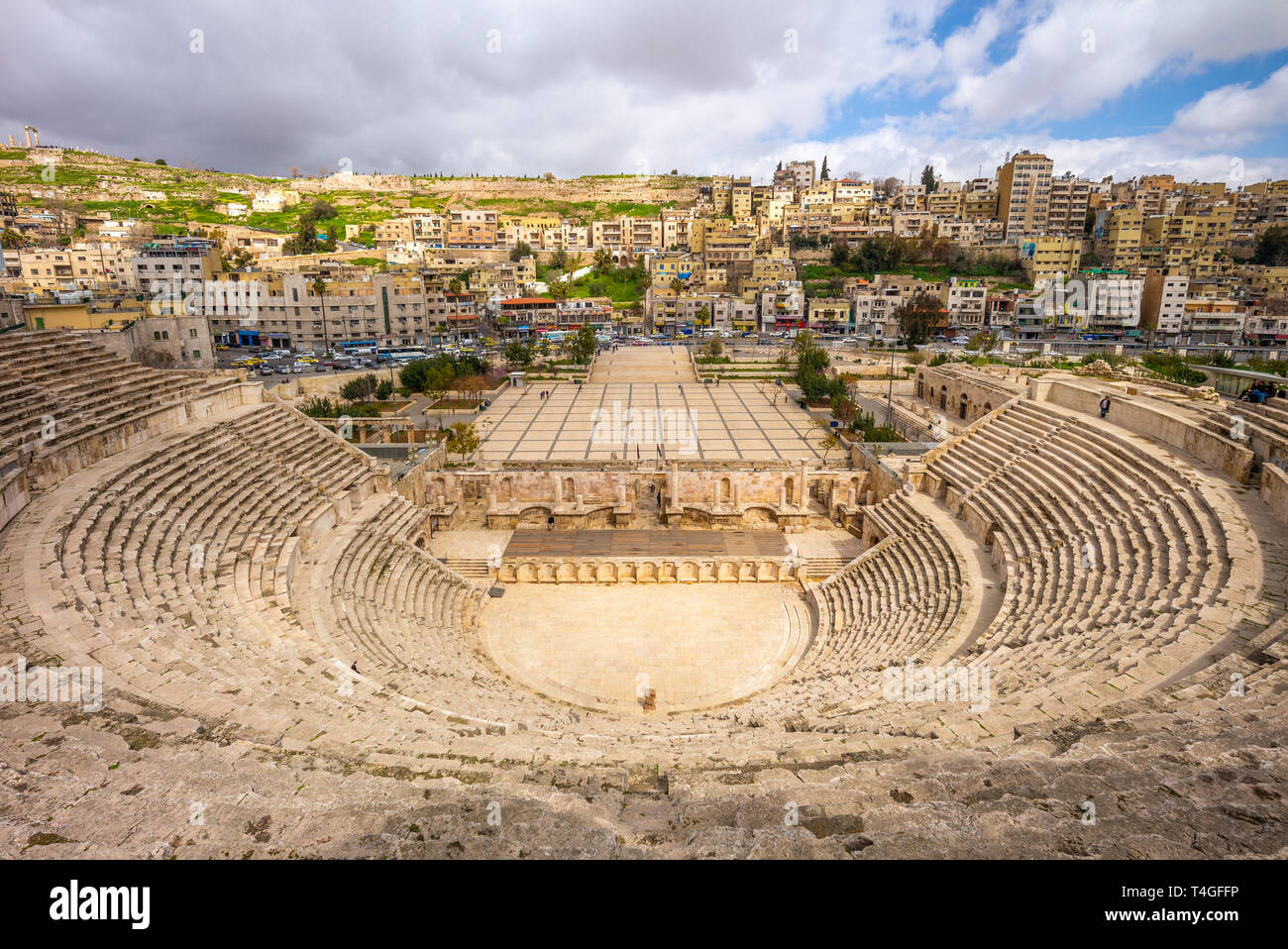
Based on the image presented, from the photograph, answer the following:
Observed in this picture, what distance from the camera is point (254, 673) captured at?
33.3 feet

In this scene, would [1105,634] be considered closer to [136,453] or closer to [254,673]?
[254,673]

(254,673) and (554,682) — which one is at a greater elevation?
(254,673)

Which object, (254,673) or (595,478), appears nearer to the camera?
(254,673)

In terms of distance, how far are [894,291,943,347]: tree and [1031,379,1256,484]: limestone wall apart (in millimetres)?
35988

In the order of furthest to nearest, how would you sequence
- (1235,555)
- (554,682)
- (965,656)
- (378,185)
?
1. (378,185)
2. (554,682)
3. (965,656)
4. (1235,555)

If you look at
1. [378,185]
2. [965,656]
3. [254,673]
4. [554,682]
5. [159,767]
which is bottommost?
[554,682]

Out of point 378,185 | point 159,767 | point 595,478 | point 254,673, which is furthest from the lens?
point 378,185

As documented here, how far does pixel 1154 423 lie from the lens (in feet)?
64.4

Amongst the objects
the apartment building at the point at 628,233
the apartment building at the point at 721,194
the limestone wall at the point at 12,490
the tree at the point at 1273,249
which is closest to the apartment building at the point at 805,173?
the apartment building at the point at 721,194

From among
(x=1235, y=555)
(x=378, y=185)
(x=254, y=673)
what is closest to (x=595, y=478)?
(x=254, y=673)

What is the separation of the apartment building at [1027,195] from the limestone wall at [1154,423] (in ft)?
260

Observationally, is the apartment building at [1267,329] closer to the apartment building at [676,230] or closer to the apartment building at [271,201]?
the apartment building at [676,230]

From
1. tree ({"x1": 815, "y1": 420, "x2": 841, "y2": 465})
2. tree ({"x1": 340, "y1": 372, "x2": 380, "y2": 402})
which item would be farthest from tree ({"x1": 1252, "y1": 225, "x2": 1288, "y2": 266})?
tree ({"x1": 340, "y1": 372, "x2": 380, "y2": 402})

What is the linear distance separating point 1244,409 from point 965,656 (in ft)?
41.2
